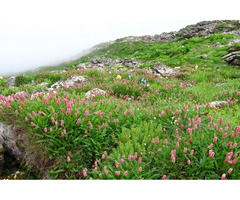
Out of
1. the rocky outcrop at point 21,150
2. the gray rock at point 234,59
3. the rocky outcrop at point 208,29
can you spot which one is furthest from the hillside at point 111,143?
the rocky outcrop at point 208,29

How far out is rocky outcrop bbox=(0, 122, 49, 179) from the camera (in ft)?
10.0

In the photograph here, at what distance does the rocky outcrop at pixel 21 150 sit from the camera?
120 inches

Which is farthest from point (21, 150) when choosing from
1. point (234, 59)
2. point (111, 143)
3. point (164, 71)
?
point (234, 59)

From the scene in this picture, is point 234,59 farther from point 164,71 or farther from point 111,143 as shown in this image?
point 111,143

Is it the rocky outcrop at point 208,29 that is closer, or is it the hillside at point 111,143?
the hillside at point 111,143

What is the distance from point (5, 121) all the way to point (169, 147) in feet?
11.1

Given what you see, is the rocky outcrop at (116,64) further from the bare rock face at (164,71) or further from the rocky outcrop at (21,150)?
the rocky outcrop at (21,150)

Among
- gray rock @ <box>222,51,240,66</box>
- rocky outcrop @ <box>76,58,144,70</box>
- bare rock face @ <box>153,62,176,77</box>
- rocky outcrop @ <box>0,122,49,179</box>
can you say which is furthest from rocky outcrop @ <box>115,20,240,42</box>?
rocky outcrop @ <box>0,122,49,179</box>

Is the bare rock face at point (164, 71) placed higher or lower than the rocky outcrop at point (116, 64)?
lower

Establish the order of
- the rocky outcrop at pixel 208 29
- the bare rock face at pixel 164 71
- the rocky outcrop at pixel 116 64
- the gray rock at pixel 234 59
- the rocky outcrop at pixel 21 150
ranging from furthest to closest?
the rocky outcrop at pixel 208 29, the rocky outcrop at pixel 116 64, the gray rock at pixel 234 59, the bare rock face at pixel 164 71, the rocky outcrop at pixel 21 150

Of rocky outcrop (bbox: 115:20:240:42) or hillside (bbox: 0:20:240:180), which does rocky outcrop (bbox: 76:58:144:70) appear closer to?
hillside (bbox: 0:20:240:180)

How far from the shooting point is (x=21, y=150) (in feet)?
10.7

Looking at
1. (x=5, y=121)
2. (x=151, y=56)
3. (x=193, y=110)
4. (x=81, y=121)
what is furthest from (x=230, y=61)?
(x=5, y=121)

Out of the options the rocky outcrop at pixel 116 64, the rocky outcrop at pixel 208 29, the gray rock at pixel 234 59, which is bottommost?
the gray rock at pixel 234 59
